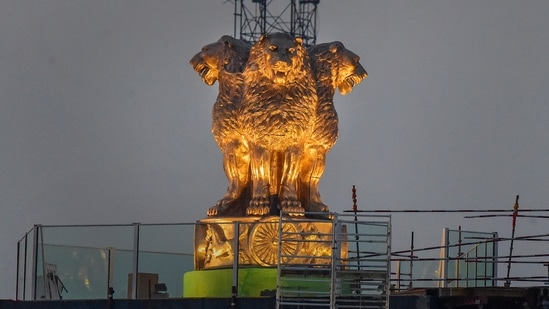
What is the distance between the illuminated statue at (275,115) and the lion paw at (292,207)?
0.02m

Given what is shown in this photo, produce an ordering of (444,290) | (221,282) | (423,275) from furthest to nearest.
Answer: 1. (423,275)
2. (221,282)
3. (444,290)

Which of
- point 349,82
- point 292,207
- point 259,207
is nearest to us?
point 292,207

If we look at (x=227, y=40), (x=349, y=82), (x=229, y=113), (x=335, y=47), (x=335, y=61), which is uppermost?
(x=227, y=40)

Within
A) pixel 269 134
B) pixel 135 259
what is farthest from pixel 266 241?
pixel 135 259

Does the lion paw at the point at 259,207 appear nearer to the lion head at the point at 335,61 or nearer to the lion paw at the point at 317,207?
the lion paw at the point at 317,207

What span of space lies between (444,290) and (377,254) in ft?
6.87

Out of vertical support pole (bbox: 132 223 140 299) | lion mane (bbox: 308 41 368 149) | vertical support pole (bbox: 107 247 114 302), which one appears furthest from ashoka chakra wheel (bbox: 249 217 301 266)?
vertical support pole (bbox: 107 247 114 302)

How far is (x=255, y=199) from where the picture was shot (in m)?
53.8

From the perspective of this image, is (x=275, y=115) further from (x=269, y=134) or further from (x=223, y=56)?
(x=223, y=56)

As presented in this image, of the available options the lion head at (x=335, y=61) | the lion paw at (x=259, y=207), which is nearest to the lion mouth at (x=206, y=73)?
the lion head at (x=335, y=61)

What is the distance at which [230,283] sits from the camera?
5228 cm

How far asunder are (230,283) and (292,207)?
249 centimetres

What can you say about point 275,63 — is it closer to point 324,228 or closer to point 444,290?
point 324,228

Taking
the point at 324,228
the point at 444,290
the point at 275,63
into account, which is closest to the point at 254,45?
the point at 275,63
